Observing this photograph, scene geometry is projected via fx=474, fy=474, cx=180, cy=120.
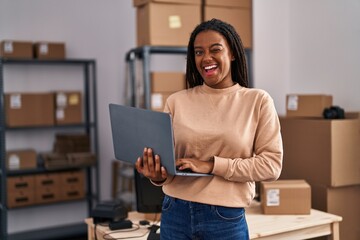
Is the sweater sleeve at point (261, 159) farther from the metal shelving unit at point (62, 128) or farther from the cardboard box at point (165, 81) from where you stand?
the metal shelving unit at point (62, 128)

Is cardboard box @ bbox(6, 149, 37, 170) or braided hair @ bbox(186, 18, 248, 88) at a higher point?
braided hair @ bbox(186, 18, 248, 88)

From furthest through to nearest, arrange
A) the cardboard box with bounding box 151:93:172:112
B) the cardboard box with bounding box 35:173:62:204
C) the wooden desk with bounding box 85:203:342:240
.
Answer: the cardboard box with bounding box 35:173:62:204 < the cardboard box with bounding box 151:93:172:112 < the wooden desk with bounding box 85:203:342:240

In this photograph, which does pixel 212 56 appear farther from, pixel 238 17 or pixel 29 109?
pixel 29 109

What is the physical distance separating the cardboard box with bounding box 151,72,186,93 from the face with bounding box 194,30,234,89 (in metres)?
1.71

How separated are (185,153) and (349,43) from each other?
6.52ft

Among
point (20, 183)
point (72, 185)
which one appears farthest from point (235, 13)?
point (20, 183)

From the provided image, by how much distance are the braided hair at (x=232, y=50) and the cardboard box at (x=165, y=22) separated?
158cm

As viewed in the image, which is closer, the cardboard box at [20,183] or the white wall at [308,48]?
the white wall at [308,48]

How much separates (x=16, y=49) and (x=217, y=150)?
126 inches

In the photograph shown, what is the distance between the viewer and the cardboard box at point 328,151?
2721mm

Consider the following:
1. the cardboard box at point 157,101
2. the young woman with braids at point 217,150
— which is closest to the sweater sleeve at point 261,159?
the young woman with braids at point 217,150

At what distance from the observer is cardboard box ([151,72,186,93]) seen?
321 centimetres

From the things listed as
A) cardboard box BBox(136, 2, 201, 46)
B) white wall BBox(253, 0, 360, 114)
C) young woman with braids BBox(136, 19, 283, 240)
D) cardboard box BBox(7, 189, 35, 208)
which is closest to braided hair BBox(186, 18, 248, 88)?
young woman with braids BBox(136, 19, 283, 240)

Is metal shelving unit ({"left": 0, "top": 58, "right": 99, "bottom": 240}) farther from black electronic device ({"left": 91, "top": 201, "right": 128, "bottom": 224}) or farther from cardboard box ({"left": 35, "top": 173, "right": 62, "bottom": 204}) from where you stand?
black electronic device ({"left": 91, "top": 201, "right": 128, "bottom": 224})
